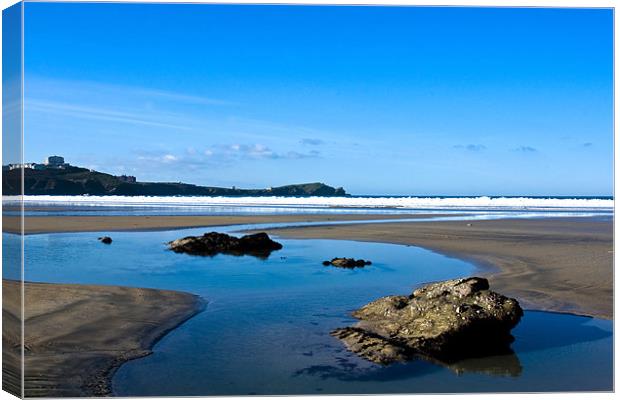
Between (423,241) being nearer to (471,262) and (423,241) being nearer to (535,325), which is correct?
(471,262)

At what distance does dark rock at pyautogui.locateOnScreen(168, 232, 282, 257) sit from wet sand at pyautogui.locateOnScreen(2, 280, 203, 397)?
18.3 feet

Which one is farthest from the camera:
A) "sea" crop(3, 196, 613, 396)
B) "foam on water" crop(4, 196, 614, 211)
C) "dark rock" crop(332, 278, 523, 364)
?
"foam on water" crop(4, 196, 614, 211)

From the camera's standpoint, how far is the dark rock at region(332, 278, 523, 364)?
6.17 m

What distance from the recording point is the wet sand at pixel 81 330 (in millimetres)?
4938

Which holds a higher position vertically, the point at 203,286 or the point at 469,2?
the point at 469,2

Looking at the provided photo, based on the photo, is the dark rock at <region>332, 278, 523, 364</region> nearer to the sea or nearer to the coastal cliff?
the sea

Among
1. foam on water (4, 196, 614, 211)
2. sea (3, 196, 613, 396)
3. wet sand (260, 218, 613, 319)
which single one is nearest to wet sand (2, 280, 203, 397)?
sea (3, 196, 613, 396)

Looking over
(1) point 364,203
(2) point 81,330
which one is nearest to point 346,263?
(2) point 81,330

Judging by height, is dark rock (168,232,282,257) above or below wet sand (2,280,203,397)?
above

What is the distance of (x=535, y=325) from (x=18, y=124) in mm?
6639

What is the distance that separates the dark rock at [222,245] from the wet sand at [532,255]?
2.07 metres

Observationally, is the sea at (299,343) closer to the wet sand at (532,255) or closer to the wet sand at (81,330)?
the wet sand at (81,330)

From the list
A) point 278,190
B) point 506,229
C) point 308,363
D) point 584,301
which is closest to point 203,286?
point 308,363

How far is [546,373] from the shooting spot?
18.4 ft
